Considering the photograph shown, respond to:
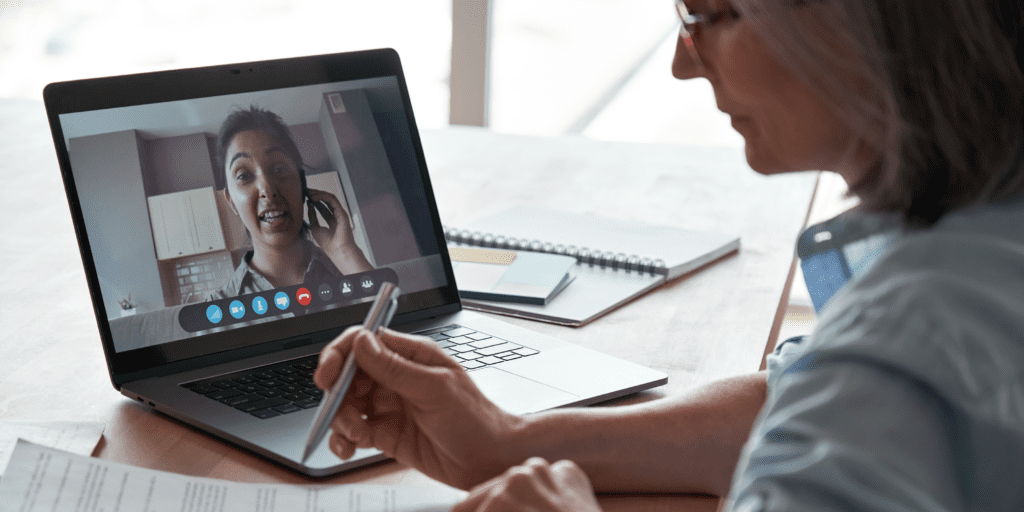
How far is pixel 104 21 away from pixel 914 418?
6.33 metres

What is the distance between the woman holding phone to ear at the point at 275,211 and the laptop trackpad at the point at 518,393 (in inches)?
7.3

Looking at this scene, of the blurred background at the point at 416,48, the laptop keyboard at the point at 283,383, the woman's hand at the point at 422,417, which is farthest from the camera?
the blurred background at the point at 416,48

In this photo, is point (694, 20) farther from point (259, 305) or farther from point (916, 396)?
point (259, 305)

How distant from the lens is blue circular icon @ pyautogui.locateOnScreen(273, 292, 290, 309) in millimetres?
934

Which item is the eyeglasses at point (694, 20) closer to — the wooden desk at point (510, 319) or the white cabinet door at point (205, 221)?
the wooden desk at point (510, 319)

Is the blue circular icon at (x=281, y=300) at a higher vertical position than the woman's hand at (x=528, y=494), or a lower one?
higher

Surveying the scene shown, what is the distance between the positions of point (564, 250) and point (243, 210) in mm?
488

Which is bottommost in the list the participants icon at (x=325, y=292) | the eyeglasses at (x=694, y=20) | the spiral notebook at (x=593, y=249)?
the spiral notebook at (x=593, y=249)

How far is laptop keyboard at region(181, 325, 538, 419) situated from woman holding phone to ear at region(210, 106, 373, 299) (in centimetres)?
9

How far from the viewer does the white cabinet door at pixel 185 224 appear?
890 millimetres

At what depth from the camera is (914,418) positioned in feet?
1.39

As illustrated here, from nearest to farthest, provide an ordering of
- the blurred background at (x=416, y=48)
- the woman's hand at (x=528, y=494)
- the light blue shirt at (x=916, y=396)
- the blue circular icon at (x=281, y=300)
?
the light blue shirt at (x=916, y=396) < the woman's hand at (x=528, y=494) < the blue circular icon at (x=281, y=300) < the blurred background at (x=416, y=48)

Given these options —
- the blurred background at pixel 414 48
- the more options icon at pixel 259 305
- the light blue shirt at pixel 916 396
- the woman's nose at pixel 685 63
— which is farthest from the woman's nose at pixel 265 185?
the blurred background at pixel 414 48

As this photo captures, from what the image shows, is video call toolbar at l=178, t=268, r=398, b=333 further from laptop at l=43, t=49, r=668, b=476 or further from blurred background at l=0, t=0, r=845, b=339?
blurred background at l=0, t=0, r=845, b=339
